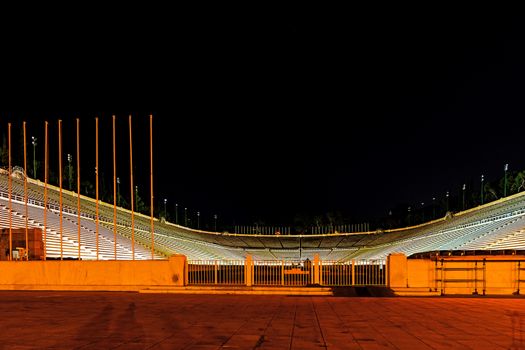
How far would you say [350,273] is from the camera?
2478cm

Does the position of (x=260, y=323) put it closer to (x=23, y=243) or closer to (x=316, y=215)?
(x=23, y=243)

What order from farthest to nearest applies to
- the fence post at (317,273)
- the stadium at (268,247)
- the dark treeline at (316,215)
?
the dark treeline at (316,215) < the fence post at (317,273) < the stadium at (268,247)

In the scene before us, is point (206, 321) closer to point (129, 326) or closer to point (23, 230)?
point (129, 326)

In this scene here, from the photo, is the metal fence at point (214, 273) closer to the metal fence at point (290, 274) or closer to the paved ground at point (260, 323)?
the metal fence at point (290, 274)

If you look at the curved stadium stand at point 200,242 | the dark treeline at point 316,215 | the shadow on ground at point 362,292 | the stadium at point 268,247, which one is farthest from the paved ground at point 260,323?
the dark treeline at point 316,215

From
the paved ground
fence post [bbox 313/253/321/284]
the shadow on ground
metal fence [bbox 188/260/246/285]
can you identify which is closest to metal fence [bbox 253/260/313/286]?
fence post [bbox 313/253/321/284]

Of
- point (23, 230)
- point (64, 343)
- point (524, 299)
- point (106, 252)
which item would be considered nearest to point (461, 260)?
point (524, 299)

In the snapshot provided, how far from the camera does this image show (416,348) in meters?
9.27

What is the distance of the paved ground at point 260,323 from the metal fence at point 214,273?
219 inches

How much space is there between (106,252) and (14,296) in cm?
2321

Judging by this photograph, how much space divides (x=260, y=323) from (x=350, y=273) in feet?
43.4

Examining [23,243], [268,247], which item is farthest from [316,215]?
[23,243]

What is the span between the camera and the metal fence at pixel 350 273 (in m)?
23.2

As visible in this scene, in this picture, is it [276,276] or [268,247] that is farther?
[268,247]
